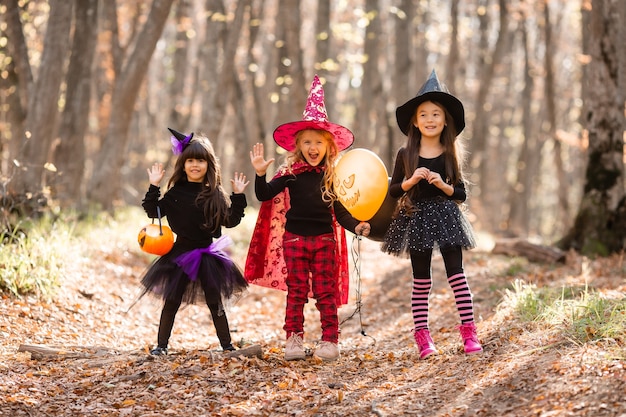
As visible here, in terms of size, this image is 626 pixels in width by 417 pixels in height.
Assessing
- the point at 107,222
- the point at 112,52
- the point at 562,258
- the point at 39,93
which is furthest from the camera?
the point at 112,52

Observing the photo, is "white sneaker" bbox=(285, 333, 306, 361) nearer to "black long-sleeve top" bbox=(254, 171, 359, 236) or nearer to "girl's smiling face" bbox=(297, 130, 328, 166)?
"black long-sleeve top" bbox=(254, 171, 359, 236)

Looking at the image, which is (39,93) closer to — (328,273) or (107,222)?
(107,222)

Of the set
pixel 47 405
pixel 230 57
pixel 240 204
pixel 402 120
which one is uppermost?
pixel 230 57

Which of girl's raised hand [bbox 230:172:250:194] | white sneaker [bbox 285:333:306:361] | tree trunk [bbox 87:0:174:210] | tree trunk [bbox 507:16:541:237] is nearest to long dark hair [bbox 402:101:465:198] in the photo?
girl's raised hand [bbox 230:172:250:194]

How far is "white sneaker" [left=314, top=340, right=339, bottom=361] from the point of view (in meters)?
5.66

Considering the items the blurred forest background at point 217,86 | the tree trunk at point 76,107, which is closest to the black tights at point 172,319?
the blurred forest background at point 217,86

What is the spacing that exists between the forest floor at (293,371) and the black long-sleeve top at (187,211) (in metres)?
0.77

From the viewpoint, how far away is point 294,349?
5555 millimetres

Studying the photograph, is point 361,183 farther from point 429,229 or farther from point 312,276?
point 312,276

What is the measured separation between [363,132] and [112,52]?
755cm

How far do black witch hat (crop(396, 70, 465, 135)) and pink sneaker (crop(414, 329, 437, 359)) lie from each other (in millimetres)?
1697

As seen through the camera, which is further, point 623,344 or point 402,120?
point 402,120

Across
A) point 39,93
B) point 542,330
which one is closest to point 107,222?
point 39,93

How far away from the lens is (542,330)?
17.6 ft
